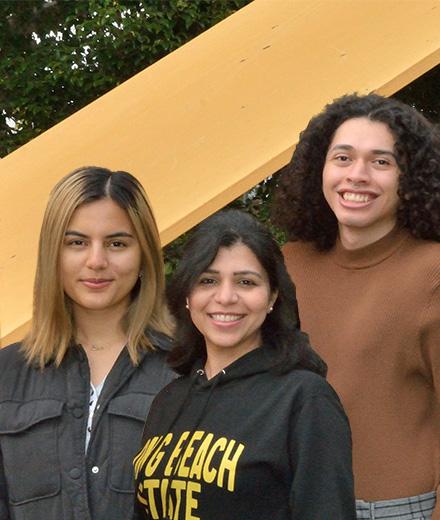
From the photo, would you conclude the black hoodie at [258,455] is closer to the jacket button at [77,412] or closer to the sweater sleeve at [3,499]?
the jacket button at [77,412]

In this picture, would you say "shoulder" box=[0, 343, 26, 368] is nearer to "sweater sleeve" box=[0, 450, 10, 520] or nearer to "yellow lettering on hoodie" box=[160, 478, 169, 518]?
"sweater sleeve" box=[0, 450, 10, 520]

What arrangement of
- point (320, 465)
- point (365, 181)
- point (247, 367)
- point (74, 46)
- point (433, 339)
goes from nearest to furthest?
point (320, 465)
point (247, 367)
point (433, 339)
point (365, 181)
point (74, 46)

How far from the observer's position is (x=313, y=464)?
1.98 meters

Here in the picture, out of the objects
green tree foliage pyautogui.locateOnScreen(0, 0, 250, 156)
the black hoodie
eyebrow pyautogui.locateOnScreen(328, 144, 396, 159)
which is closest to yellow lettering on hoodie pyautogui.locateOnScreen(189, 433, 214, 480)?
the black hoodie

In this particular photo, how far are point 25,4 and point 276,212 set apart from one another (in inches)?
177

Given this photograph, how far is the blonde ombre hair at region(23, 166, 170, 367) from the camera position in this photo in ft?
8.14

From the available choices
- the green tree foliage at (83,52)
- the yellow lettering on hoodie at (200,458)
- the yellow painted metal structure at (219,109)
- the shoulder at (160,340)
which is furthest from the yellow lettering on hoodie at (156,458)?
the green tree foliage at (83,52)

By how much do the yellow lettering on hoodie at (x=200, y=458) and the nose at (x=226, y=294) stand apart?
283 mm

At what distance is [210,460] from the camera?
2.06 meters

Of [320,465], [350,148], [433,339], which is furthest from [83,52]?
[320,465]

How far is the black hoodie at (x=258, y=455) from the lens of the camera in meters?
1.99

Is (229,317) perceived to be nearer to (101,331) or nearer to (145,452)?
(145,452)

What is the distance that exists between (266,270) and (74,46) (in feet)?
16.4

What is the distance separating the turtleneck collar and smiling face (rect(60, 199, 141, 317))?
23.4 inches
